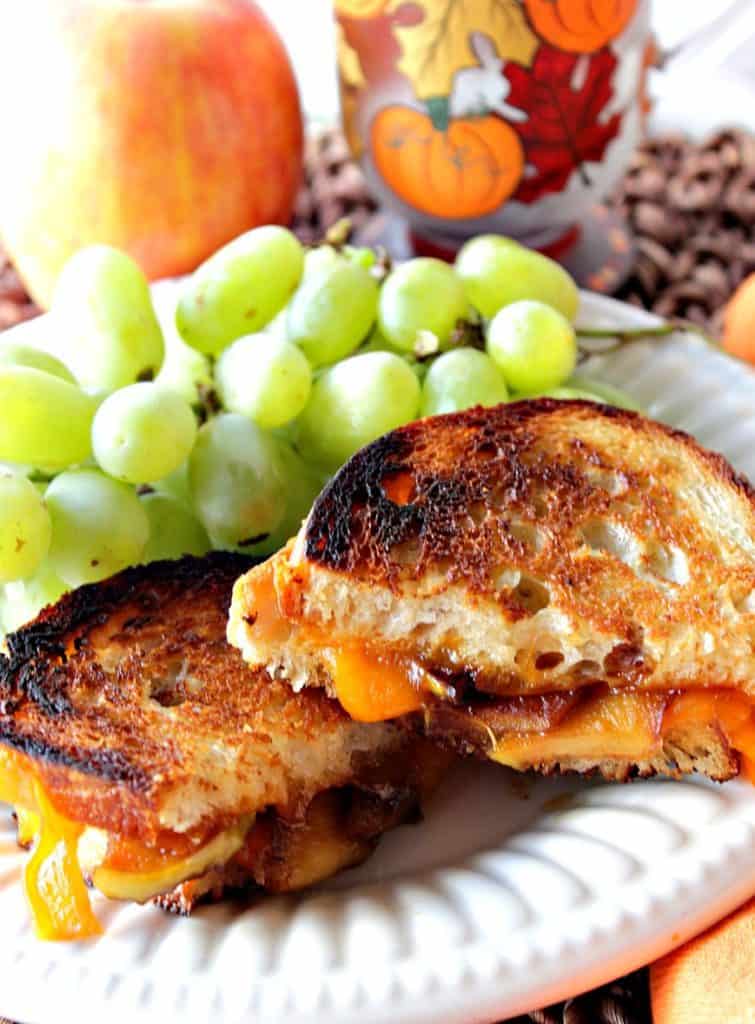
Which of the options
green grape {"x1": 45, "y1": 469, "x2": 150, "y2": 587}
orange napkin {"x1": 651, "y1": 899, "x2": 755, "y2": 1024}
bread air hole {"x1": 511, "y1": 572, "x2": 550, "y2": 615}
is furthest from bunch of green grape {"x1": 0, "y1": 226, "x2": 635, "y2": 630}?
orange napkin {"x1": 651, "y1": 899, "x2": 755, "y2": 1024}

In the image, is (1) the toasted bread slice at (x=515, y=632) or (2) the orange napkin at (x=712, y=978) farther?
(1) the toasted bread slice at (x=515, y=632)

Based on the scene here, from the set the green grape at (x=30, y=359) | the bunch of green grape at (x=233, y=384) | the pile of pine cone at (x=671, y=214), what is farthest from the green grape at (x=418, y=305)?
the pile of pine cone at (x=671, y=214)

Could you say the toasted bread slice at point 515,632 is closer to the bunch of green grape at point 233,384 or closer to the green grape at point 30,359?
the bunch of green grape at point 233,384

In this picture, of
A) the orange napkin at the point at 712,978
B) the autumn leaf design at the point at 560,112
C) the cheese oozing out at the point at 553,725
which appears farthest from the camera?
the autumn leaf design at the point at 560,112

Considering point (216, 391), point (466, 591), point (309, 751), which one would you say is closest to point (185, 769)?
point (309, 751)

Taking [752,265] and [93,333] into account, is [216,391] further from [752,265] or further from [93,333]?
[752,265]

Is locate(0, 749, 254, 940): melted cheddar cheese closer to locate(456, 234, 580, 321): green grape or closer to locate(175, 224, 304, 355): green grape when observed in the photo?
locate(175, 224, 304, 355): green grape
